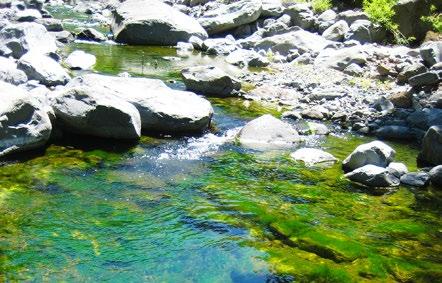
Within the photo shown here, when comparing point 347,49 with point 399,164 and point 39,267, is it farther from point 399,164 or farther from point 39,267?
point 39,267

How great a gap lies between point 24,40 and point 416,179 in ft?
31.6

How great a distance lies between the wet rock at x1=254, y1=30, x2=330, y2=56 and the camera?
626 inches

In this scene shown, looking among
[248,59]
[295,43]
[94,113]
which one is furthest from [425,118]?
[295,43]

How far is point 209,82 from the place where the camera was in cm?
1123

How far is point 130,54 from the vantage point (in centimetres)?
1498

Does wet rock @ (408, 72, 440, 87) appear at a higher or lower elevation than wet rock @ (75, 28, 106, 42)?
higher

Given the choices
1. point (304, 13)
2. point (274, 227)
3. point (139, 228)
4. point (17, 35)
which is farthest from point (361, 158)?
point (304, 13)

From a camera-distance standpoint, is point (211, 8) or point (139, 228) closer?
point (139, 228)

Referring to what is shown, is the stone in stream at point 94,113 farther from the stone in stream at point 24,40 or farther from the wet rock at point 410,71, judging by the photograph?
the wet rock at point 410,71

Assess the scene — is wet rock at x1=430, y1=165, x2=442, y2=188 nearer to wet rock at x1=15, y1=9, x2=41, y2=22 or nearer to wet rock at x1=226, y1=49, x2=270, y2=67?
wet rock at x1=226, y1=49, x2=270, y2=67

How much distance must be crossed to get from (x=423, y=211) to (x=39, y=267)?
14.8ft

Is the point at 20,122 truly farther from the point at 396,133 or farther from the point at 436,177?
the point at 396,133

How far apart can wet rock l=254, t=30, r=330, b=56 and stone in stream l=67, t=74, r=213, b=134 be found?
7745 mm

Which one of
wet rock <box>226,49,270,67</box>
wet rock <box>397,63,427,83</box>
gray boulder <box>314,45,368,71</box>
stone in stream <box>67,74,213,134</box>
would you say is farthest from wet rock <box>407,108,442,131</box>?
wet rock <box>226,49,270,67</box>
